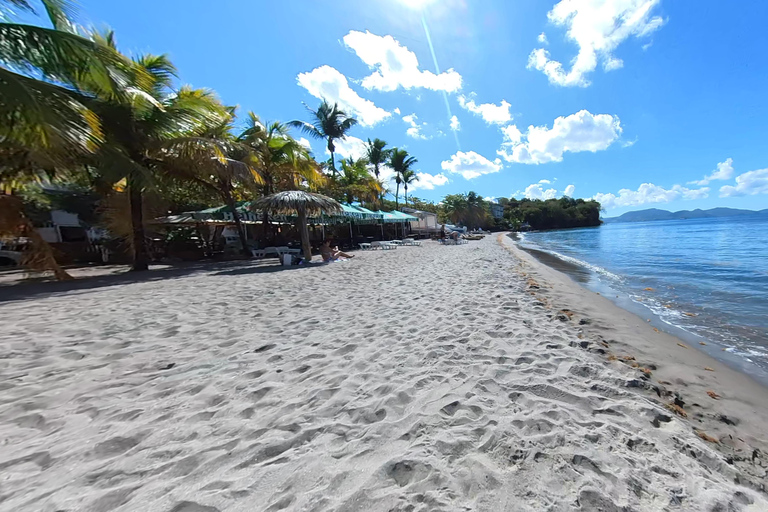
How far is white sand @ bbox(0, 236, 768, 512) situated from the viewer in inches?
57.4

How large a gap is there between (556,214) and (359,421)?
94.2 m

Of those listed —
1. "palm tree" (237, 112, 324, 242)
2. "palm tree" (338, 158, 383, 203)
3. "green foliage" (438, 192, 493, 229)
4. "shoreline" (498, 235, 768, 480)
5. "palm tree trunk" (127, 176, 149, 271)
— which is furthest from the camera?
"green foliage" (438, 192, 493, 229)

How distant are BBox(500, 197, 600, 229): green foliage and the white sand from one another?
78795 millimetres

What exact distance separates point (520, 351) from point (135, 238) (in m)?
11.9

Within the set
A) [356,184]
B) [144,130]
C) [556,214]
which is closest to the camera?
[144,130]

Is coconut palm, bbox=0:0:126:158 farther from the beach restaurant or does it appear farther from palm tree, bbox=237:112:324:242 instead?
palm tree, bbox=237:112:324:242

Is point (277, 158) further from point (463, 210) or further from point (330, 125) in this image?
point (463, 210)

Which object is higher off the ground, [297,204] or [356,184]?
[356,184]

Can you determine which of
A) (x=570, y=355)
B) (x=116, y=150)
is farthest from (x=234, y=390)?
(x=116, y=150)

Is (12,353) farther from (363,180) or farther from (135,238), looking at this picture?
(363,180)

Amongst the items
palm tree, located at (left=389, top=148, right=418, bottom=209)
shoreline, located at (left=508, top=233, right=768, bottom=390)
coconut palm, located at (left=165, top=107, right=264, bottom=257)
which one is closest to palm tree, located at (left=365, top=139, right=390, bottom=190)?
palm tree, located at (left=389, top=148, right=418, bottom=209)

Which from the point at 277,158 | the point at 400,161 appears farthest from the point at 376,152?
the point at 277,158

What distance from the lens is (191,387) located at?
8.16 ft

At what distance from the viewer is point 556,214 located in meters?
82.4
